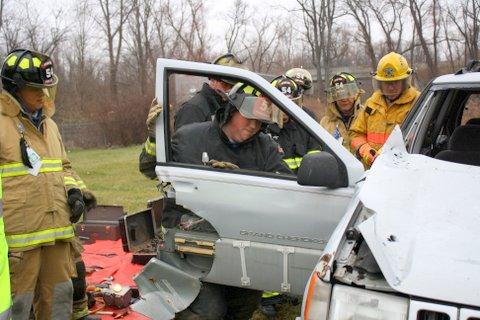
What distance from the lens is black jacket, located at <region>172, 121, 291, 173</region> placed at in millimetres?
3111

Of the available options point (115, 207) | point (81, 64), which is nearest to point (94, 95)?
point (81, 64)

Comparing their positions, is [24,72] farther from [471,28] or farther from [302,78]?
[471,28]

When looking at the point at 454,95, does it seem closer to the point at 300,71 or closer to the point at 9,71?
the point at 300,71

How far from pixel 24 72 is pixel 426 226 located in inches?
93.0

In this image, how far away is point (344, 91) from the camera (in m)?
4.90

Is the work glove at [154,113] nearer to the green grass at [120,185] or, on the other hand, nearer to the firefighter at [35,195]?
the firefighter at [35,195]

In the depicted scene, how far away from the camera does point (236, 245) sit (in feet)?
9.47

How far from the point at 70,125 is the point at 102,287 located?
25.7m

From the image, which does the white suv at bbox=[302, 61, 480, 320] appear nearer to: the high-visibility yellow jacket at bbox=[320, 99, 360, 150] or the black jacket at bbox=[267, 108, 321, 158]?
the black jacket at bbox=[267, 108, 321, 158]

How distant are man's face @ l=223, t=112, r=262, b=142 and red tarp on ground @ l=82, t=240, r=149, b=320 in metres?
2.12

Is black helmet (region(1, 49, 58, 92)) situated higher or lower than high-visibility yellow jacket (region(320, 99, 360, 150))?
higher

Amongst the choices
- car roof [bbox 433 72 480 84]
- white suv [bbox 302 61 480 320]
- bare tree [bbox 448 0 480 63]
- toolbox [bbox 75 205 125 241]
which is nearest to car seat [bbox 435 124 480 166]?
car roof [bbox 433 72 480 84]

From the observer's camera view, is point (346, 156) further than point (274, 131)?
No

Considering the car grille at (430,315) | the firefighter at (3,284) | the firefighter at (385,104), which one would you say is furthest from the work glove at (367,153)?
the firefighter at (3,284)
